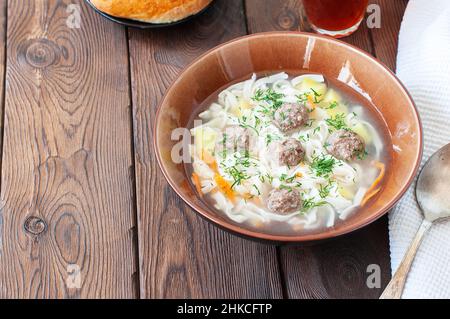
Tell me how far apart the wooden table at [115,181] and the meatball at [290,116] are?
50 cm

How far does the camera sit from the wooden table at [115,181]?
265 centimetres

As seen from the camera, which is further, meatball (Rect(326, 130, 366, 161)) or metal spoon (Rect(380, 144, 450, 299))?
meatball (Rect(326, 130, 366, 161))

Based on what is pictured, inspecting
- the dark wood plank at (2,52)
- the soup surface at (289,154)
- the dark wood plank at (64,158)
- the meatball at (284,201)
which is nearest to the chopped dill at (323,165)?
the soup surface at (289,154)

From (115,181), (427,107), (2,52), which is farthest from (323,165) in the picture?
(2,52)

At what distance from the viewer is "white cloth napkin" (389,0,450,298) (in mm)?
2510

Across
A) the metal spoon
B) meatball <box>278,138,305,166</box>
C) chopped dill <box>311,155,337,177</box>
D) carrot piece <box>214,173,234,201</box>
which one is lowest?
the metal spoon

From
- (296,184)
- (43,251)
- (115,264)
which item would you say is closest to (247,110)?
(296,184)

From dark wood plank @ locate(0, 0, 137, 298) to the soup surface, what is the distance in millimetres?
436

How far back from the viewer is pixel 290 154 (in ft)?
8.70

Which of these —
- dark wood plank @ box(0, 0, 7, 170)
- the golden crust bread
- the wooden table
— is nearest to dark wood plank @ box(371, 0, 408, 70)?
the wooden table

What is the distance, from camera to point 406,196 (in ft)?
8.84

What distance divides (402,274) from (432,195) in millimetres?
363

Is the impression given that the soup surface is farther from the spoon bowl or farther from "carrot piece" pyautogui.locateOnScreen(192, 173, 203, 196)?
the spoon bowl

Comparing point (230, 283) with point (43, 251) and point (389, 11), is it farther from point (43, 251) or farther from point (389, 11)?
point (389, 11)
